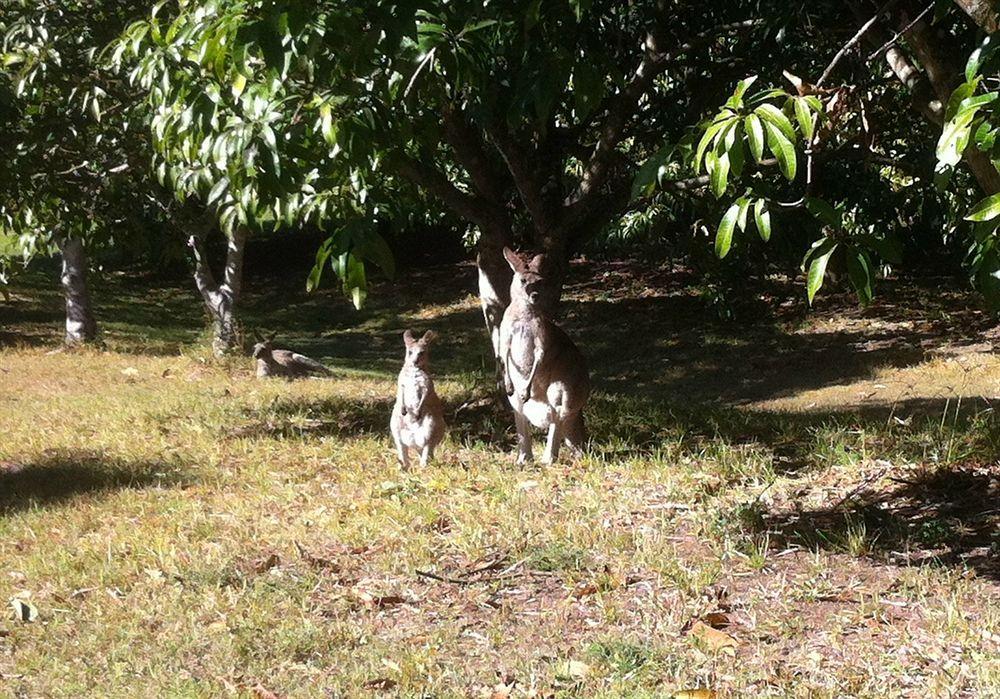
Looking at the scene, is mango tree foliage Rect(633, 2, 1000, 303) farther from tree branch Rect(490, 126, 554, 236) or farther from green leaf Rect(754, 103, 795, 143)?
tree branch Rect(490, 126, 554, 236)

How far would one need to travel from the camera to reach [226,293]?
1658 centimetres

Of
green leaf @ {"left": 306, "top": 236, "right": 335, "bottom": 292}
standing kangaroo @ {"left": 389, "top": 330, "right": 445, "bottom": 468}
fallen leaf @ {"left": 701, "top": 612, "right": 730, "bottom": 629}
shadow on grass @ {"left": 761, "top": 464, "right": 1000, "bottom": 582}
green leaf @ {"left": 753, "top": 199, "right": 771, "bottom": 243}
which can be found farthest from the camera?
standing kangaroo @ {"left": 389, "top": 330, "right": 445, "bottom": 468}

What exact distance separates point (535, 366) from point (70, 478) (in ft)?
11.9

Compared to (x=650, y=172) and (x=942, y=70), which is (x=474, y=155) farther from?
(x=650, y=172)

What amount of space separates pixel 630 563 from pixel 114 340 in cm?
1426

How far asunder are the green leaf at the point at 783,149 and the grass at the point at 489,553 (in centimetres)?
201

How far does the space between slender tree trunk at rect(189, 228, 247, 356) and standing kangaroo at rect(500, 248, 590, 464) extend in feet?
28.3

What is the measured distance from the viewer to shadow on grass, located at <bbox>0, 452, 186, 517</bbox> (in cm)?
813

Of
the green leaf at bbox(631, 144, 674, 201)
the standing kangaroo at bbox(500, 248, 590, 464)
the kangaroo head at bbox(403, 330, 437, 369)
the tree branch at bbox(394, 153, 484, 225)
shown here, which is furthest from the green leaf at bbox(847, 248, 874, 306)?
the tree branch at bbox(394, 153, 484, 225)

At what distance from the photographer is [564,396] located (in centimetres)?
836

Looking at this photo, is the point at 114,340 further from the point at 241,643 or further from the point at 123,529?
the point at 241,643

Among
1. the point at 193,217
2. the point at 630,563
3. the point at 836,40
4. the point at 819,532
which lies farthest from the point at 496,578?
the point at 193,217

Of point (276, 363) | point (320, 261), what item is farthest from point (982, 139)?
point (276, 363)

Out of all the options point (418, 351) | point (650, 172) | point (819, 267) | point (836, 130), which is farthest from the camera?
point (418, 351)
